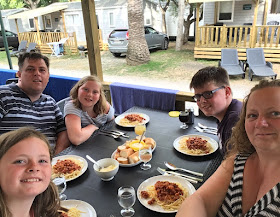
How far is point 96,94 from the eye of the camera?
6.97 ft

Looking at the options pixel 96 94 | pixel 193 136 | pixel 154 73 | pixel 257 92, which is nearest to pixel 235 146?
pixel 257 92

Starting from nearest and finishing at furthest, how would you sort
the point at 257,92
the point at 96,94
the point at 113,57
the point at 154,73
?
the point at 257,92
the point at 96,94
the point at 154,73
the point at 113,57

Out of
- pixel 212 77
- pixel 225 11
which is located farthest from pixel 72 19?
pixel 212 77

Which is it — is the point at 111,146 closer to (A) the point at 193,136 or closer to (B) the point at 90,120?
(B) the point at 90,120

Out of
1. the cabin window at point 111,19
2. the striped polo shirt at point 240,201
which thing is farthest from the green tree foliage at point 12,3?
the striped polo shirt at point 240,201

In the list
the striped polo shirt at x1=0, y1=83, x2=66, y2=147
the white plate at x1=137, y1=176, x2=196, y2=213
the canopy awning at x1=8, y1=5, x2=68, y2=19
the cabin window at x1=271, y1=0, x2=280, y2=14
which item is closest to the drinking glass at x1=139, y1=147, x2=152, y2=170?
the white plate at x1=137, y1=176, x2=196, y2=213

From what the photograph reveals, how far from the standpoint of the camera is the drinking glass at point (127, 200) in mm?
1104

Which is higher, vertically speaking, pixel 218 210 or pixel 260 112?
pixel 260 112

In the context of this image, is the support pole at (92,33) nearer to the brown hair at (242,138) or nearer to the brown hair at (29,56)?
the brown hair at (29,56)

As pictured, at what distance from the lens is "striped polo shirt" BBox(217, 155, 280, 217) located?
0.89m

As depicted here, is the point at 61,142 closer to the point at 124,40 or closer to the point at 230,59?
the point at 230,59

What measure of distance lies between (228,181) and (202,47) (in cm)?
823

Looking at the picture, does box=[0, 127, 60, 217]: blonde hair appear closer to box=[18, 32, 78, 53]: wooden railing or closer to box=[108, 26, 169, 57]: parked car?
box=[108, 26, 169, 57]: parked car

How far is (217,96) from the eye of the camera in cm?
161
